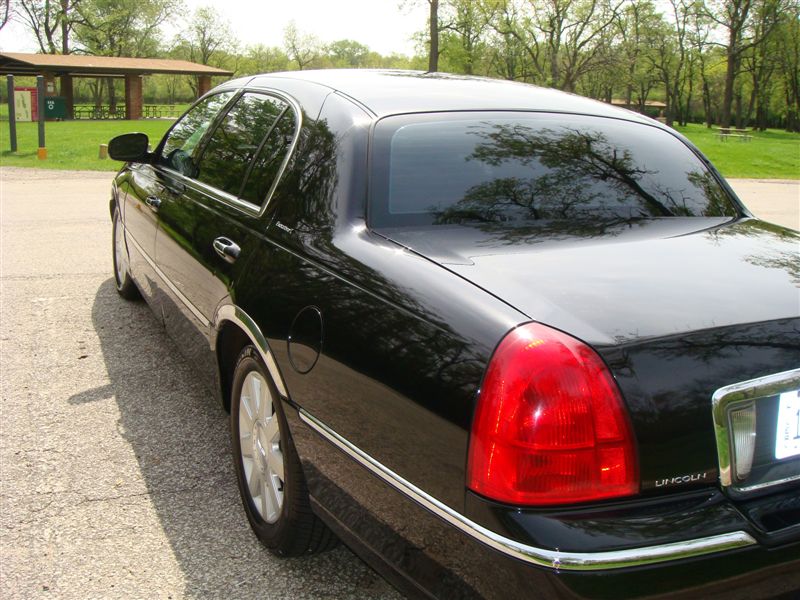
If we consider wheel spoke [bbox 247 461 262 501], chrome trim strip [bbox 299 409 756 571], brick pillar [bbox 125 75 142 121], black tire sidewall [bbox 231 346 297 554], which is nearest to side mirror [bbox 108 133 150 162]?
black tire sidewall [bbox 231 346 297 554]

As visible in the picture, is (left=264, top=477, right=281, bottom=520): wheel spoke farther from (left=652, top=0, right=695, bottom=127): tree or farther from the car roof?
(left=652, top=0, right=695, bottom=127): tree

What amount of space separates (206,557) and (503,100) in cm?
Result: 204

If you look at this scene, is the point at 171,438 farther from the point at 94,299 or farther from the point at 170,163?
the point at 94,299

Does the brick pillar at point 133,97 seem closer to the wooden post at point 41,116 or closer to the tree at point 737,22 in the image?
the wooden post at point 41,116

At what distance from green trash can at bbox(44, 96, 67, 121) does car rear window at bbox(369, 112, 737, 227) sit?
134ft

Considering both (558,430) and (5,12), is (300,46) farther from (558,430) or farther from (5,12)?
(558,430)

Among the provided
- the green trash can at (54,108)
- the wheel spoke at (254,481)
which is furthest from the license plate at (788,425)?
the green trash can at (54,108)

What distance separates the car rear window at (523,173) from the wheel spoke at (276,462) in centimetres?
85

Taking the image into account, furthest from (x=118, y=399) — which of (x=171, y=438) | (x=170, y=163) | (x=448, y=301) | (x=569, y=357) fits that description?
(x=569, y=357)

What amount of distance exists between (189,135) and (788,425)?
3426 mm

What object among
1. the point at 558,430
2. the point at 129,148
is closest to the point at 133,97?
the point at 129,148

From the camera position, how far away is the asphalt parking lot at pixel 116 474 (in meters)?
2.72

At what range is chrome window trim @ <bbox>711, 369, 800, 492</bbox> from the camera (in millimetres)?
1807

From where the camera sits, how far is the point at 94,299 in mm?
6242
